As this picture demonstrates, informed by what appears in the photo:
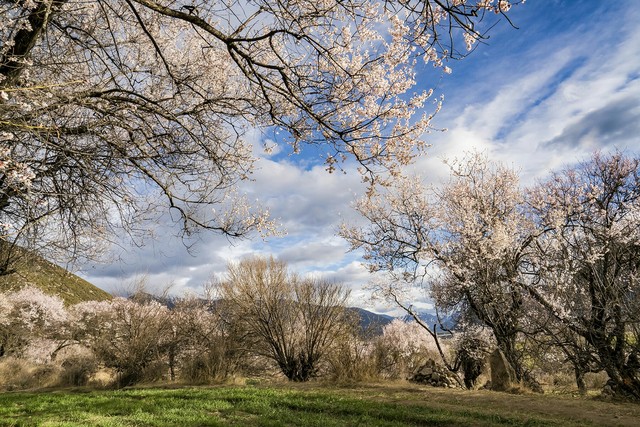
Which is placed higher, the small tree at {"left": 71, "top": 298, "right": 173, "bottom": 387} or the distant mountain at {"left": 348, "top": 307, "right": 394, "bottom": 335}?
the distant mountain at {"left": 348, "top": 307, "right": 394, "bottom": 335}

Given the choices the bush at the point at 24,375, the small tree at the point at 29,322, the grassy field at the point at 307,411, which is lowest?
the bush at the point at 24,375

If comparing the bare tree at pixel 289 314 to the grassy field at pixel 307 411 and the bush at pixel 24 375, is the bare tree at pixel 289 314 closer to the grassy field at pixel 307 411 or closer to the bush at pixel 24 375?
the grassy field at pixel 307 411

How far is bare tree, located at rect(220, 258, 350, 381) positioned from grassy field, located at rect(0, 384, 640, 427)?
4852 millimetres

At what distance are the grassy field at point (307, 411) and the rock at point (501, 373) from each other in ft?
7.36

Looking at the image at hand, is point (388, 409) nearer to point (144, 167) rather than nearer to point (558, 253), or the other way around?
point (144, 167)

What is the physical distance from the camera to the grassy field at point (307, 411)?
6445 mm

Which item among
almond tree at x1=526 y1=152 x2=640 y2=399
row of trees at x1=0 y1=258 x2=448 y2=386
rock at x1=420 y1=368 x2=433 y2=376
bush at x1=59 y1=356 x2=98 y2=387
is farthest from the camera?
bush at x1=59 y1=356 x2=98 y2=387

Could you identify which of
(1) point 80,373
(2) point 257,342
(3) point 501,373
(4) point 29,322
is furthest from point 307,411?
(4) point 29,322

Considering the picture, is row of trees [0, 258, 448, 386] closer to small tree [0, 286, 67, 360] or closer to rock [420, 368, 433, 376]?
rock [420, 368, 433, 376]

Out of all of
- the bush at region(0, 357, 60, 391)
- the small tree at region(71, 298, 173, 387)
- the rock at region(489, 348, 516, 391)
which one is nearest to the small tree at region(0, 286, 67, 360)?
the bush at region(0, 357, 60, 391)

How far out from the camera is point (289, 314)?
14.7 meters

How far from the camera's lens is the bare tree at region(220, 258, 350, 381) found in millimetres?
14438

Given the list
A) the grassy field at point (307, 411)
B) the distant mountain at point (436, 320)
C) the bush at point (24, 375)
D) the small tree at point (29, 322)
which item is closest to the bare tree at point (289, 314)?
the distant mountain at point (436, 320)

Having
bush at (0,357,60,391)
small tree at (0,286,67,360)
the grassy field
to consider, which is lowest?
bush at (0,357,60,391)
